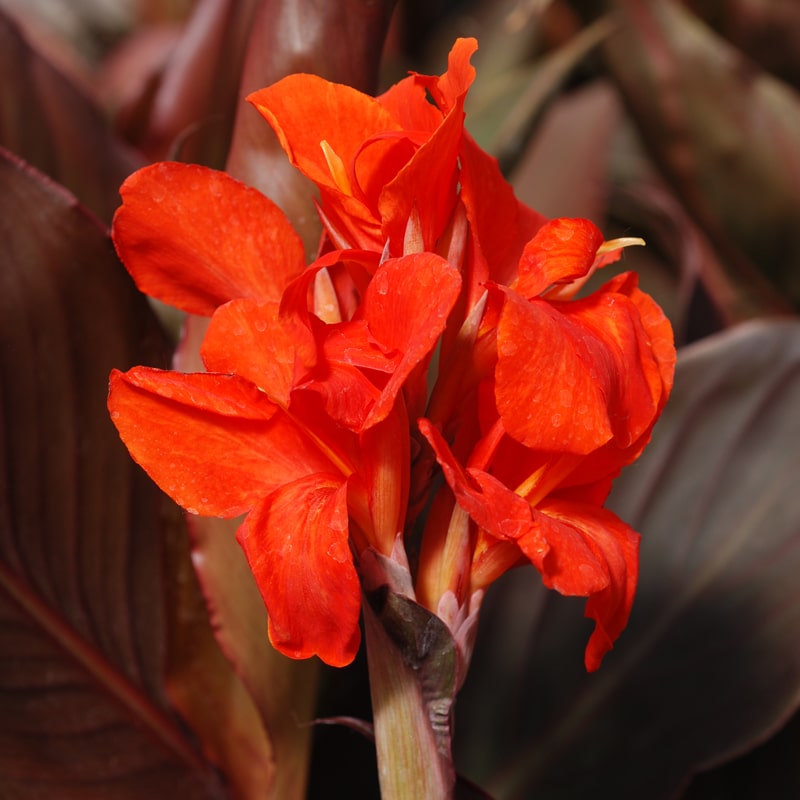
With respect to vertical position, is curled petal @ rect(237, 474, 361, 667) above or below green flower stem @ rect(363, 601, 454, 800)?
above

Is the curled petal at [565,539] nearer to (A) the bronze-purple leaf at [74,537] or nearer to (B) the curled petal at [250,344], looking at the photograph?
(B) the curled petal at [250,344]

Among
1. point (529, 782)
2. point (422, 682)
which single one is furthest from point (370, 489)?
point (529, 782)

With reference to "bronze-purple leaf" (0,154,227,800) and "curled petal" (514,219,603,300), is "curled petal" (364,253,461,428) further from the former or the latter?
"bronze-purple leaf" (0,154,227,800)

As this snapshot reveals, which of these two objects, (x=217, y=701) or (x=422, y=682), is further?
(x=217, y=701)

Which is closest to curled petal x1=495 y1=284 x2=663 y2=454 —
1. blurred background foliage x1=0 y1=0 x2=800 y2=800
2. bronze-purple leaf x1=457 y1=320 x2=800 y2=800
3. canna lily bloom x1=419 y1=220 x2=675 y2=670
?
canna lily bloom x1=419 y1=220 x2=675 y2=670

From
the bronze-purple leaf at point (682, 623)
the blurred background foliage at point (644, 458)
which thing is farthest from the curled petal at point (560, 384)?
the bronze-purple leaf at point (682, 623)

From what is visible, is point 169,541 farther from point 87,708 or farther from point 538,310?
point 538,310
